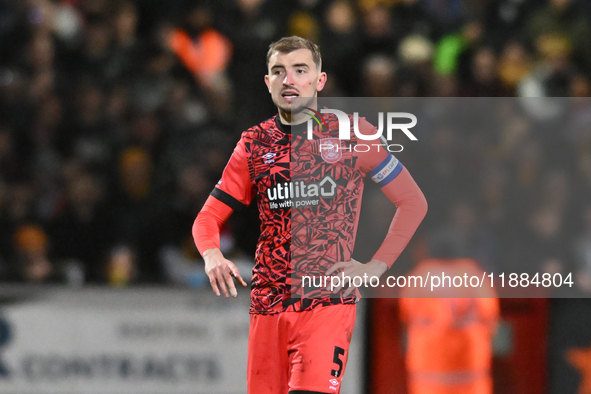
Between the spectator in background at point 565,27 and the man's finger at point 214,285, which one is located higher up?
the spectator in background at point 565,27

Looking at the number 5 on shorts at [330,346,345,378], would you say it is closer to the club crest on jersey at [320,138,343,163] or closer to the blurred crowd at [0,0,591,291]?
the club crest on jersey at [320,138,343,163]

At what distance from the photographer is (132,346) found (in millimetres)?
6047

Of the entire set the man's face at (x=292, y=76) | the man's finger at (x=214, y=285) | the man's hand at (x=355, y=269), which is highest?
the man's face at (x=292, y=76)

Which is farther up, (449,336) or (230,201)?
(230,201)

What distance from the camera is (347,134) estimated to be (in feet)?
12.5

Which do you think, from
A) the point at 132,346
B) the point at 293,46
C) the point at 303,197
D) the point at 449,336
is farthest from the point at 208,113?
the point at 303,197

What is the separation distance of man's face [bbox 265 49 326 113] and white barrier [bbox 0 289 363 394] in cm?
257

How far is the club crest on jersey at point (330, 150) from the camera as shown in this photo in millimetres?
3795

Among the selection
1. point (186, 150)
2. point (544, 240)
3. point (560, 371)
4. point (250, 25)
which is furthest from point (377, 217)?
point (250, 25)

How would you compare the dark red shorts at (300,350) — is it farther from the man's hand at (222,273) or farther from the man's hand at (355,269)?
the man's hand at (222,273)

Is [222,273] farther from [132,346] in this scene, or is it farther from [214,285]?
[132,346]

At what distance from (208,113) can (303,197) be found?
3740 millimetres

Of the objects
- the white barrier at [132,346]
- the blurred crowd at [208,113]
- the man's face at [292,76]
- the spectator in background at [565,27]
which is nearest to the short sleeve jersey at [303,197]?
the man's face at [292,76]

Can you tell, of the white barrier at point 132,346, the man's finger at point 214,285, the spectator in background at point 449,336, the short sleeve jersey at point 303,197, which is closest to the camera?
the man's finger at point 214,285
